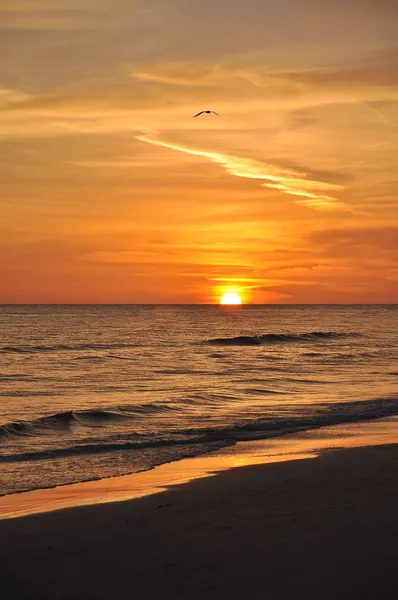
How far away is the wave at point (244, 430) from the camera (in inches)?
722

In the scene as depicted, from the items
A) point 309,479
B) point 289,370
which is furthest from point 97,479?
point 289,370

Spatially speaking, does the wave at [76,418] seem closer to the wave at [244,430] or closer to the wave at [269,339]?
the wave at [244,430]

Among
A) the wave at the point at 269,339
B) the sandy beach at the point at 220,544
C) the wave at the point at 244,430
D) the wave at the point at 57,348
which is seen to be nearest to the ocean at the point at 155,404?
the wave at the point at 244,430

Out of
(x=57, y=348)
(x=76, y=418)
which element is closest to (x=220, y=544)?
(x=76, y=418)

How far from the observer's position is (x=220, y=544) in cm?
956

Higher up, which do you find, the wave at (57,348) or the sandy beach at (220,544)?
the wave at (57,348)

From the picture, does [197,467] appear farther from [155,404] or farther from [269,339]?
[269,339]

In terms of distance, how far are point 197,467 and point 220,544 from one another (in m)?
6.08

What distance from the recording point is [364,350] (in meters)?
62.3

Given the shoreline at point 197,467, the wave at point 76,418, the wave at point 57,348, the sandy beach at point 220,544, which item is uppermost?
the wave at point 57,348

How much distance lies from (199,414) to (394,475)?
11768 millimetres

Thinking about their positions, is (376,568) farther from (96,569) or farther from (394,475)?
(394,475)

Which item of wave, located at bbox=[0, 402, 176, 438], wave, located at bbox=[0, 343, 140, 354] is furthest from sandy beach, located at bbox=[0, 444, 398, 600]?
wave, located at bbox=[0, 343, 140, 354]

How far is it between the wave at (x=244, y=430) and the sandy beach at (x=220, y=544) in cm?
572
